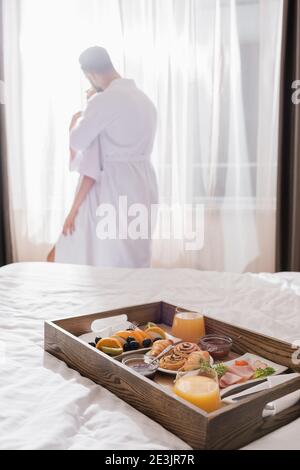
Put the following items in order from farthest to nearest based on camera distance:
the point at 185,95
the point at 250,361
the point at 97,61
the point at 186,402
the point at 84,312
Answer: the point at 185,95 → the point at 97,61 → the point at 84,312 → the point at 250,361 → the point at 186,402

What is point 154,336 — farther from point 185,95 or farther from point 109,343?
point 185,95

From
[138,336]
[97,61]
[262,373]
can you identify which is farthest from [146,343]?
[97,61]

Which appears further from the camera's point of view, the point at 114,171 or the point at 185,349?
the point at 114,171

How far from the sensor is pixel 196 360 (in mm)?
809

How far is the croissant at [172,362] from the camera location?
82cm

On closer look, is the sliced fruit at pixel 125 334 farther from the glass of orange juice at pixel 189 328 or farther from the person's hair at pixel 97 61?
the person's hair at pixel 97 61

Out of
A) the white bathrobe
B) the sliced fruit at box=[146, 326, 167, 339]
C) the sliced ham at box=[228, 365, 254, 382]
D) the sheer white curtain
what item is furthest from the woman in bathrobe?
the sliced ham at box=[228, 365, 254, 382]

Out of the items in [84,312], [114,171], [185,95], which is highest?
[185,95]

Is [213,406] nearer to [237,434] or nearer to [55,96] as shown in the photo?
[237,434]

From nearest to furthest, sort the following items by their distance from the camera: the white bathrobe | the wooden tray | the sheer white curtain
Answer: the wooden tray → the white bathrobe → the sheer white curtain

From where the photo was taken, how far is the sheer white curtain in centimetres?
296

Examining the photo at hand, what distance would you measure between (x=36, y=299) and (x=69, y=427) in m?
0.73

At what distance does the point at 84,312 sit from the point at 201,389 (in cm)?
61

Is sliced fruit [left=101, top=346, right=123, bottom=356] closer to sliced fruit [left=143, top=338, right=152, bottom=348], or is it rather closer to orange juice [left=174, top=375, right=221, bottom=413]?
sliced fruit [left=143, top=338, right=152, bottom=348]
